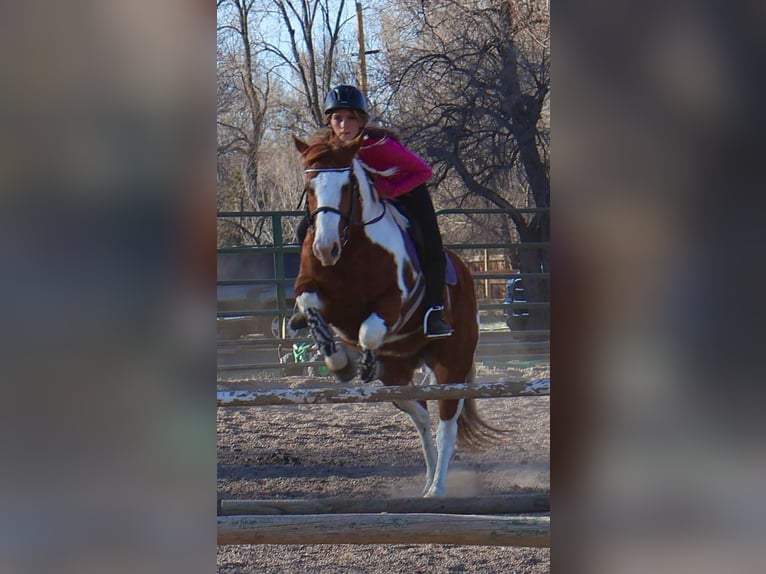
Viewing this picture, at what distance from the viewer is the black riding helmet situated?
2.86 metres

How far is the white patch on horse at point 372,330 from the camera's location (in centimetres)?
289

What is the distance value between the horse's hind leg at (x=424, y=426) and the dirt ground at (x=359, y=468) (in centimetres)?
17

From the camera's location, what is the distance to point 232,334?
580 cm

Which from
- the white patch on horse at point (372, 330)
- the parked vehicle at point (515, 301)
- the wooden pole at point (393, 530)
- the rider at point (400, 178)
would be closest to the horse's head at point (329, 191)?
the rider at point (400, 178)

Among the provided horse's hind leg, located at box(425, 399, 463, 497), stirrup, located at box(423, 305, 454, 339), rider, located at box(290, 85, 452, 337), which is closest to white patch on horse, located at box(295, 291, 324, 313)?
rider, located at box(290, 85, 452, 337)

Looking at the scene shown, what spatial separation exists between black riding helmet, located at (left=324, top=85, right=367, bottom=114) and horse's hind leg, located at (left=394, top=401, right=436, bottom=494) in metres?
1.14

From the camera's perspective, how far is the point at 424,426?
3.30 meters

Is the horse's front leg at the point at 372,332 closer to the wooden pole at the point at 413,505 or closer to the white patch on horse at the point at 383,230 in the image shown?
the white patch on horse at the point at 383,230
